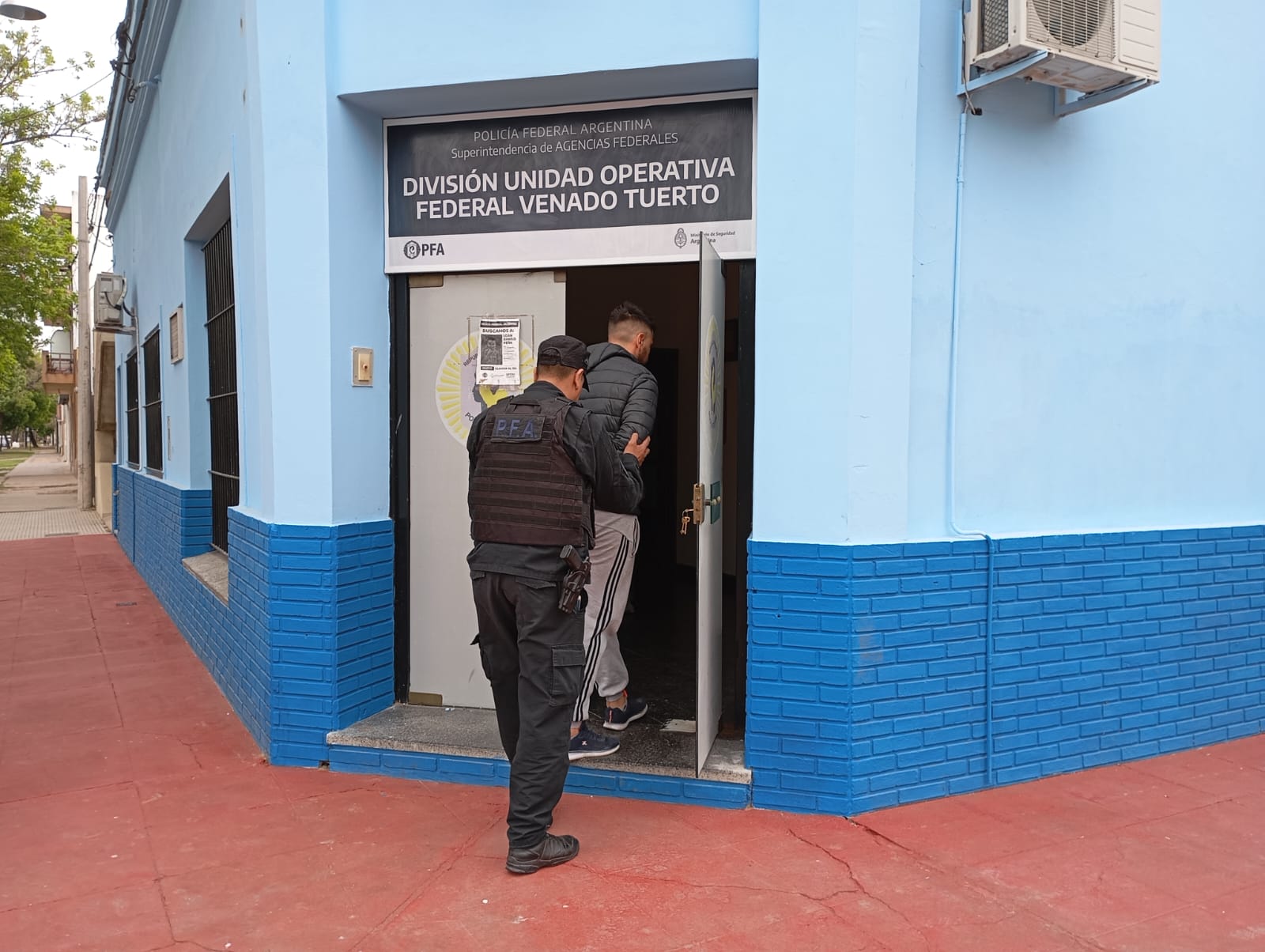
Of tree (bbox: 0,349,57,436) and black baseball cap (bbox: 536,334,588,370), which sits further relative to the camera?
tree (bbox: 0,349,57,436)

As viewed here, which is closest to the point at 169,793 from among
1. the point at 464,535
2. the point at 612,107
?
the point at 464,535

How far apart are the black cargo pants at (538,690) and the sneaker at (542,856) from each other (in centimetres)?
3

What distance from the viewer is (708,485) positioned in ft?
13.5

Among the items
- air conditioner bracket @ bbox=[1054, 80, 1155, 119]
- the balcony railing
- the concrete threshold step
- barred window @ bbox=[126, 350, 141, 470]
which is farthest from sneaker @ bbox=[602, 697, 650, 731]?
the balcony railing

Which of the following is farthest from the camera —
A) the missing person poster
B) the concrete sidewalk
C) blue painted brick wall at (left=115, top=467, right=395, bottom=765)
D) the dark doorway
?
the concrete sidewalk

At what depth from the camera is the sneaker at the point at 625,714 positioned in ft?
15.5

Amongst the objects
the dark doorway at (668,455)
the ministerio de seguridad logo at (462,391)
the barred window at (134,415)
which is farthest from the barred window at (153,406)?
the ministerio de seguridad logo at (462,391)

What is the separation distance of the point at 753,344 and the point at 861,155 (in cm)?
93

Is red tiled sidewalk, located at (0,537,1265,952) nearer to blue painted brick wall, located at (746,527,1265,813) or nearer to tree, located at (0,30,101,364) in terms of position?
blue painted brick wall, located at (746,527,1265,813)

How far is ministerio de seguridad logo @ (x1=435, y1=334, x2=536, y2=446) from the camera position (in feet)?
16.4

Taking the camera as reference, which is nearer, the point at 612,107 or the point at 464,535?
the point at 612,107

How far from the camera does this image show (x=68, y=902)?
3408mm

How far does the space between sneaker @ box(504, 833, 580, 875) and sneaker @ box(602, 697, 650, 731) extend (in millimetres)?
1074

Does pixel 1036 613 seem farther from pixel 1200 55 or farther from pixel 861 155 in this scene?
pixel 1200 55
